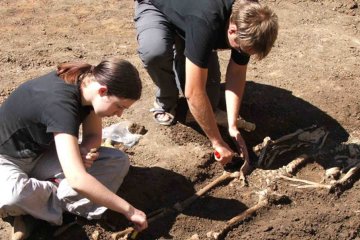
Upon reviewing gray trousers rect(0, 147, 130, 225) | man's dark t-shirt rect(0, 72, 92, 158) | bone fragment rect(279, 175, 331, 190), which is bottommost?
bone fragment rect(279, 175, 331, 190)

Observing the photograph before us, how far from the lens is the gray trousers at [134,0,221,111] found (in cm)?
455

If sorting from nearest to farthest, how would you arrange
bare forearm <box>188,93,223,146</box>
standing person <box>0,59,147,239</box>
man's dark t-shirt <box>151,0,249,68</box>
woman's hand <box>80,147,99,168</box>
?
standing person <box>0,59,147,239</box> → woman's hand <box>80,147,99,168</box> → man's dark t-shirt <box>151,0,249,68</box> → bare forearm <box>188,93,223,146</box>

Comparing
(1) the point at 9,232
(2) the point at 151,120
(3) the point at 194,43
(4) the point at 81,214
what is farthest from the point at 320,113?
(1) the point at 9,232

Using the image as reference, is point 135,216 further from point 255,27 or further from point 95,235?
point 255,27

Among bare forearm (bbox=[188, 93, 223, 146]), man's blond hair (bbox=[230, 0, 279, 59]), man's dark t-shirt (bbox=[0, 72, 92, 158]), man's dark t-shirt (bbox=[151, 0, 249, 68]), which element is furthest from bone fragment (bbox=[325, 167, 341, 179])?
man's dark t-shirt (bbox=[0, 72, 92, 158])

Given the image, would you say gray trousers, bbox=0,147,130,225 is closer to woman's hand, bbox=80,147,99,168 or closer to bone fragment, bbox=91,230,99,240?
bone fragment, bbox=91,230,99,240

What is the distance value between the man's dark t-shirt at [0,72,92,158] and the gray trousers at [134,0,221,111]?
1211 mm

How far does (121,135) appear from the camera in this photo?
4.79 m

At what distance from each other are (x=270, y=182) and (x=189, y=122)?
95cm

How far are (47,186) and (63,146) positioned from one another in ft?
1.95

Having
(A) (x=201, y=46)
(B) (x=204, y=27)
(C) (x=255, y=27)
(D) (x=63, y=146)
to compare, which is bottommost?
(D) (x=63, y=146)

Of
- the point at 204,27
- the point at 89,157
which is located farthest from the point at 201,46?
the point at 89,157

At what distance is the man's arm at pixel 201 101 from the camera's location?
155 inches

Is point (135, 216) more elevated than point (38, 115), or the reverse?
point (38, 115)
